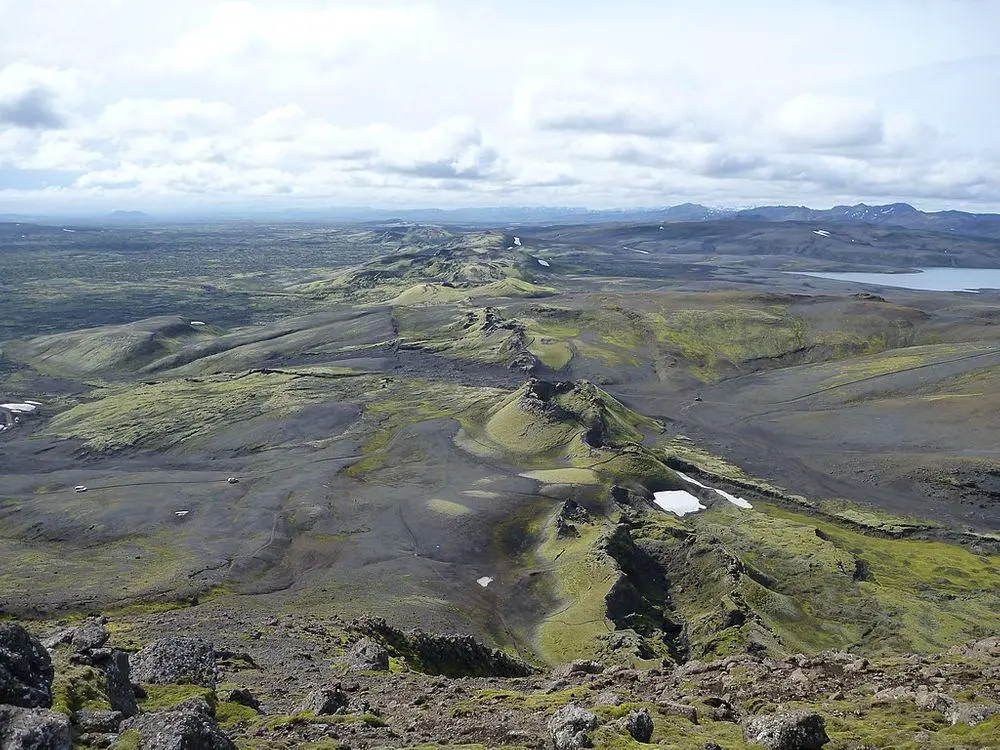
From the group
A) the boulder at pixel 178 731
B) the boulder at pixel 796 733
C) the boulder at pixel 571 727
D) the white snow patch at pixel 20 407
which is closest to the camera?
the boulder at pixel 178 731

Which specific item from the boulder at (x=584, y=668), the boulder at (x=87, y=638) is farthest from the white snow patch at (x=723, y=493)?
the boulder at (x=87, y=638)

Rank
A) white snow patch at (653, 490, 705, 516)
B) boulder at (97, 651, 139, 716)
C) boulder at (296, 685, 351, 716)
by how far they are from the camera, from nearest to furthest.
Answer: boulder at (97, 651, 139, 716), boulder at (296, 685, 351, 716), white snow patch at (653, 490, 705, 516)

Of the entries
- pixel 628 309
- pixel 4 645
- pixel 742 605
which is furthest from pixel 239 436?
pixel 628 309

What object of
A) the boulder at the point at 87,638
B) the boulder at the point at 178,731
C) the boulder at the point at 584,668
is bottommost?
the boulder at the point at 584,668

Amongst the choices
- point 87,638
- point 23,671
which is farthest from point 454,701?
point 23,671

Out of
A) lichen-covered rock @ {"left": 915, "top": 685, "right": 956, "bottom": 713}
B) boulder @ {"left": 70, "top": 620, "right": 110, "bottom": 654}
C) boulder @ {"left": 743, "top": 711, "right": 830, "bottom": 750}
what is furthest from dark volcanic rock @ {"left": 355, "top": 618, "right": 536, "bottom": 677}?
lichen-covered rock @ {"left": 915, "top": 685, "right": 956, "bottom": 713}

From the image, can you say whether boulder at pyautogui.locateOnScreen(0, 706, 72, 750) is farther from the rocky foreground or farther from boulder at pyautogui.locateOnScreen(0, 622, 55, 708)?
boulder at pyautogui.locateOnScreen(0, 622, 55, 708)

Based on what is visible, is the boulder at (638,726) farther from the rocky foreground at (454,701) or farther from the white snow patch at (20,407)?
the white snow patch at (20,407)
